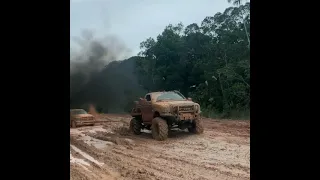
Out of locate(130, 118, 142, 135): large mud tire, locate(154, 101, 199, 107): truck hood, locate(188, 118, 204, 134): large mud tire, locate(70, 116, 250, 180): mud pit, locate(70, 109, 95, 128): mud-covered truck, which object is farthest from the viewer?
locate(70, 109, 95, 128): mud-covered truck

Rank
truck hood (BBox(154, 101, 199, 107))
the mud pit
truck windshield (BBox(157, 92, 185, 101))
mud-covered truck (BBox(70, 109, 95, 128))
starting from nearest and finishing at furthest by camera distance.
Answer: the mud pit
truck hood (BBox(154, 101, 199, 107))
truck windshield (BBox(157, 92, 185, 101))
mud-covered truck (BBox(70, 109, 95, 128))

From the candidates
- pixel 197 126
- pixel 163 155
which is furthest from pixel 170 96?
pixel 163 155

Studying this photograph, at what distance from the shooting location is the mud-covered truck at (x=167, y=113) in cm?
646

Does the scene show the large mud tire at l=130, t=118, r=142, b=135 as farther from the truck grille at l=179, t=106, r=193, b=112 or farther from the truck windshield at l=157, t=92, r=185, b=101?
the truck grille at l=179, t=106, r=193, b=112

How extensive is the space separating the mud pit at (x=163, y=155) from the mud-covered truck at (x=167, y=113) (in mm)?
204

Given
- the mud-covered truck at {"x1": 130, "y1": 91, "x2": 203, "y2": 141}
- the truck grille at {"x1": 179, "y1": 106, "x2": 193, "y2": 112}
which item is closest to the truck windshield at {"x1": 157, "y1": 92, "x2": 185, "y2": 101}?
the mud-covered truck at {"x1": 130, "y1": 91, "x2": 203, "y2": 141}

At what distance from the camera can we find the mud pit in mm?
4195

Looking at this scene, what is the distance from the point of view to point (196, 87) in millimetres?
8234

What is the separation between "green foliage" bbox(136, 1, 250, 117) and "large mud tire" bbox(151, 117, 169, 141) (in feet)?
4.05

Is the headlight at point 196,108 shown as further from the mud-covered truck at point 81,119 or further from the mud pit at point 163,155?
the mud-covered truck at point 81,119

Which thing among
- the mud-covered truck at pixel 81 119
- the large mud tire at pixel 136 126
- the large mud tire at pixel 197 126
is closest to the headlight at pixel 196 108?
the large mud tire at pixel 197 126

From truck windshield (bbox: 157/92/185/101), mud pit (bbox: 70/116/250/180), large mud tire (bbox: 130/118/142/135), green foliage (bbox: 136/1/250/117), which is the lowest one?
mud pit (bbox: 70/116/250/180)
